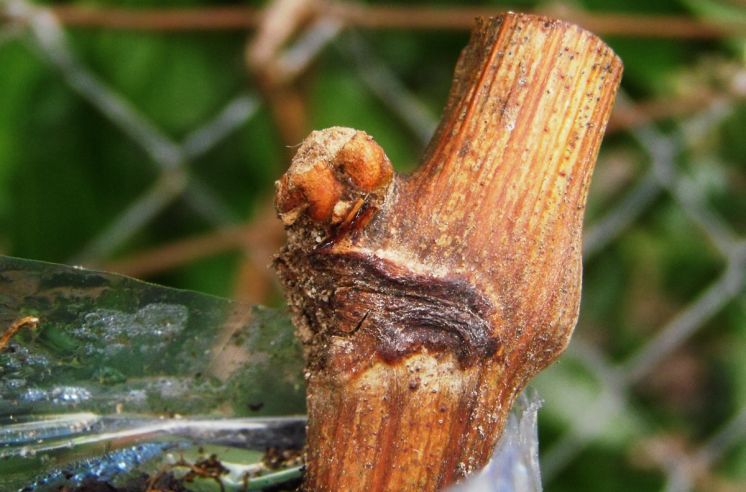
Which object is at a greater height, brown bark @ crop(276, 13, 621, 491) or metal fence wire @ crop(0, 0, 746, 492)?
metal fence wire @ crop(0, 0, 746, 492)

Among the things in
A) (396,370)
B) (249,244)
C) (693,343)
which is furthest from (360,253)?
(693,343)

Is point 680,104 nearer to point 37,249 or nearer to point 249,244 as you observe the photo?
point 249,244

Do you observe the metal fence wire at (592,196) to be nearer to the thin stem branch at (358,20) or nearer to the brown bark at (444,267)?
the thin stem branch at (358,20)

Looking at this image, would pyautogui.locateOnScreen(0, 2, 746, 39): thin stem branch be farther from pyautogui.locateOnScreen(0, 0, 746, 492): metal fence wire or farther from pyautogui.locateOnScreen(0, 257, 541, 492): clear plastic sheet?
pyautogui.locateOnScreen(0, 257, 541, 492): clear plastic sheet

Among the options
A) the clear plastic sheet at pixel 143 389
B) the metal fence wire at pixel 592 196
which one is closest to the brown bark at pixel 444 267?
the clear plastic sheet at pixel 143 389

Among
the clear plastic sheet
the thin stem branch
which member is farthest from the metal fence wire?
the clear plastic sheet

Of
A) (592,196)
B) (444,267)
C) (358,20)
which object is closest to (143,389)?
(444,267)
